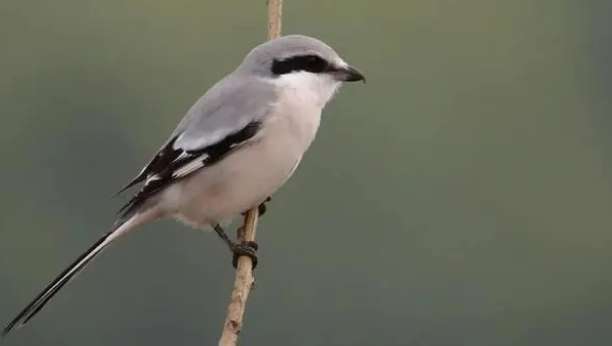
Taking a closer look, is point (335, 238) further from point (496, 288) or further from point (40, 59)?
point (40, 59)

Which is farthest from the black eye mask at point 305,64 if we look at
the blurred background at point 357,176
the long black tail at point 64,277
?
the blurred background at point 357,176

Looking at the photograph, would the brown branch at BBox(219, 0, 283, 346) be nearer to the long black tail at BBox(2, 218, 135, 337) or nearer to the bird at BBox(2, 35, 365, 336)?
the bird at BBox(2, 35, 365, 336)

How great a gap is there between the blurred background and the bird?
3516 millimetres

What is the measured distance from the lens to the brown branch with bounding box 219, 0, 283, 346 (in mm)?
1074

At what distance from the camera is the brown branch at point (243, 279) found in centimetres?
107

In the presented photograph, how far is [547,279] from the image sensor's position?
5820 mm

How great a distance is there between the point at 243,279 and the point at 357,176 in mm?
4566

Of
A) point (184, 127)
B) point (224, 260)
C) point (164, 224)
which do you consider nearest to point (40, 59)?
point (164, 224)

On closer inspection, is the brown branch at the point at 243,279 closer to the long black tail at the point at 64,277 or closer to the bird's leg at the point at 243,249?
the bird's leg at the point at 243,249

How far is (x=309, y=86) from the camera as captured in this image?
1.51 meters

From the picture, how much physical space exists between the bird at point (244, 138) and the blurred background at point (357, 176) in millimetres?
3516

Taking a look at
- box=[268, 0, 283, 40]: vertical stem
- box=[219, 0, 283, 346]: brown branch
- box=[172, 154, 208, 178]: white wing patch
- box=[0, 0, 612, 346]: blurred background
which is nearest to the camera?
box=[219, 0, 283, 346]: brown branch

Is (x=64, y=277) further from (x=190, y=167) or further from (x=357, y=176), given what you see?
(x=357, y=176)

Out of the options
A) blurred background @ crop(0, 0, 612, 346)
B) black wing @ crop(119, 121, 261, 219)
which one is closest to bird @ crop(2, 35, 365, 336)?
black wing @ crop(119, 121, 261, 219)
